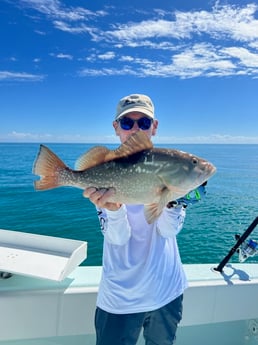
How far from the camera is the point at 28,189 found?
1450cm

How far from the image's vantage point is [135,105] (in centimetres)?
198

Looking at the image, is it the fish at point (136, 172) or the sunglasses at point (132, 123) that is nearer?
the fish at point (136, 172)

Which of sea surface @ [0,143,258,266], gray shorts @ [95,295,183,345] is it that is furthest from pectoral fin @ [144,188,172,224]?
sea surface @ [0,143,258,266]

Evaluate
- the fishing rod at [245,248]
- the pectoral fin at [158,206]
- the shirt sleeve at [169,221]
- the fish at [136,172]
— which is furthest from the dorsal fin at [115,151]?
the fishing rod at [245,248]

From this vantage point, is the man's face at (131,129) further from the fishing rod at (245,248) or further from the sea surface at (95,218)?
the sea surface at (95,218)

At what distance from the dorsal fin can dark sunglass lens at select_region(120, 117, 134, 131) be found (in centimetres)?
34

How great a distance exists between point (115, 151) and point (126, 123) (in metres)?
0.36

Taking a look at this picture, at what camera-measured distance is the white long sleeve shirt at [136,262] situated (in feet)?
6.13

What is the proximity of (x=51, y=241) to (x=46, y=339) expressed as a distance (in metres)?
0.84

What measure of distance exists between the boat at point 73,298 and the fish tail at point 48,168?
91 cm

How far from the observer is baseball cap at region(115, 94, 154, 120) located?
76.6 inches

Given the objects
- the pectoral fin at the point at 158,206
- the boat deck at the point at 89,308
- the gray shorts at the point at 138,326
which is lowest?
the boat deck at the point at 89,308

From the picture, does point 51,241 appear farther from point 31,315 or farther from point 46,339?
point 46,339

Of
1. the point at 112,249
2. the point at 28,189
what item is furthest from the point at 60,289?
the point at 28,189
